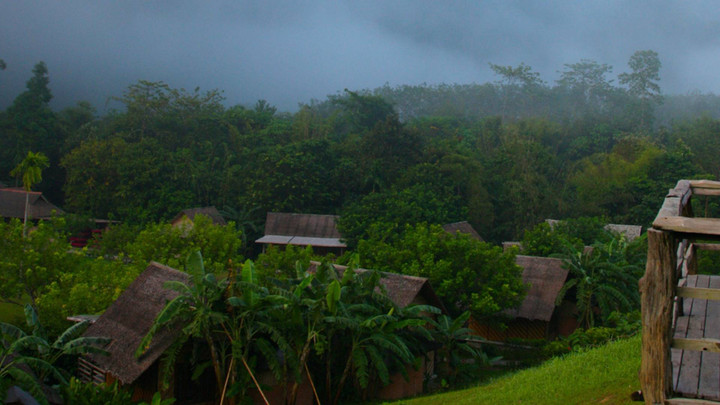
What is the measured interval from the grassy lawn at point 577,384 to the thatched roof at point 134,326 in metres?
4.47

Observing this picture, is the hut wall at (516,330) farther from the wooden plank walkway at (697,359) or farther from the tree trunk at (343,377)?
the wooden plank walkway at (697,359)

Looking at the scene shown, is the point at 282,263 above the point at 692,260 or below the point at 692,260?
below

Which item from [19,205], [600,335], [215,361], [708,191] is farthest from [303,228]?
[708,191]

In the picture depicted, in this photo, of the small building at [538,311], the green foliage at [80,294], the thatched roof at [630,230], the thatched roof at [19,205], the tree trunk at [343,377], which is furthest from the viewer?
the thatched roof at [19,205]

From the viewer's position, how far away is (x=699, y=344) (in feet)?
11.7

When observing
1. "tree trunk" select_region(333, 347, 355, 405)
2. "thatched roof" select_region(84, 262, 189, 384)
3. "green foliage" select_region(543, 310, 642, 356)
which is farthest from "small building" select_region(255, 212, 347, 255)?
"tree trunk" select_region(333, 347, 355, 405)

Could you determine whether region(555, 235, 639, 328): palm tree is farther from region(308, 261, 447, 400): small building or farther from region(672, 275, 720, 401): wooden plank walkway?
region(672, 275, 720, 401): wooden plank walkway

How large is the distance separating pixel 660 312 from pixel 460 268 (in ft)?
47.9

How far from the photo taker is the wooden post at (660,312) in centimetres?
361

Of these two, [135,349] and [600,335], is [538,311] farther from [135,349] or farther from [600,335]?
[135,349]

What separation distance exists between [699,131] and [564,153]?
8550mm

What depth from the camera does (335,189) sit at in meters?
34.2

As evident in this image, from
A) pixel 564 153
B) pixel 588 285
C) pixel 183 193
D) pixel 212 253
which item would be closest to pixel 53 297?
pixel 212 253

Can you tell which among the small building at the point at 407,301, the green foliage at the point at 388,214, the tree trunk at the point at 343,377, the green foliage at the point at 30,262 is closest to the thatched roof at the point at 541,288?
the small building at the point at 407,301
